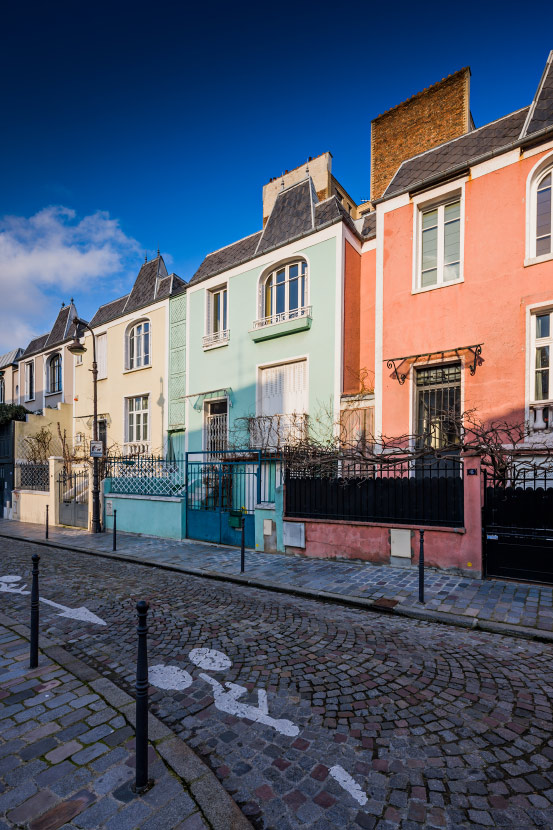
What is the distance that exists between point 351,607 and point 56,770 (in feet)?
14.3

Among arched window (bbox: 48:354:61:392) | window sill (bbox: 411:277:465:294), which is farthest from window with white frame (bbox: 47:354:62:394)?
window sill (bbox: 411:277:465:294)

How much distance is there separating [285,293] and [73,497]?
1106 cm

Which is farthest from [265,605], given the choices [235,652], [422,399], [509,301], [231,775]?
[509,301]

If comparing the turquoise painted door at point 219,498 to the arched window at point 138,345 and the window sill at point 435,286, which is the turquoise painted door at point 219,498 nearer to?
the window sill at point 435,286

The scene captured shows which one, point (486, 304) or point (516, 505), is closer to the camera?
point (516, 505)

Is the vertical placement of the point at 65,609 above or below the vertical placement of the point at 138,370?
below

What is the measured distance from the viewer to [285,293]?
14.9 metres

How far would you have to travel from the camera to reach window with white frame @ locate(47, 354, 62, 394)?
24.5 meters

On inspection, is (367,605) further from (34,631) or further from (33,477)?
(33,477)

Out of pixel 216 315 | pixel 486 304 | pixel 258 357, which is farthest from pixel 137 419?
pixel 486 304

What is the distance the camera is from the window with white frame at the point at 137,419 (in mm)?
19250

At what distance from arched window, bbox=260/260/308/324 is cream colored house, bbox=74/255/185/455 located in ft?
15.6

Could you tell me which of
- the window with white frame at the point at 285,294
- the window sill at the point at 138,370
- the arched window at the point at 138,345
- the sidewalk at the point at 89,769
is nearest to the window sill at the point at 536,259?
the window with white frame at the point at 285,294

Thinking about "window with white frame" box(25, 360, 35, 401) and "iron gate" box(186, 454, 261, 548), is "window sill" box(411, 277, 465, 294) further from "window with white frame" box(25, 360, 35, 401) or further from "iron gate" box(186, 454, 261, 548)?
"window with white frame" box(25, 360, 35, 401)
